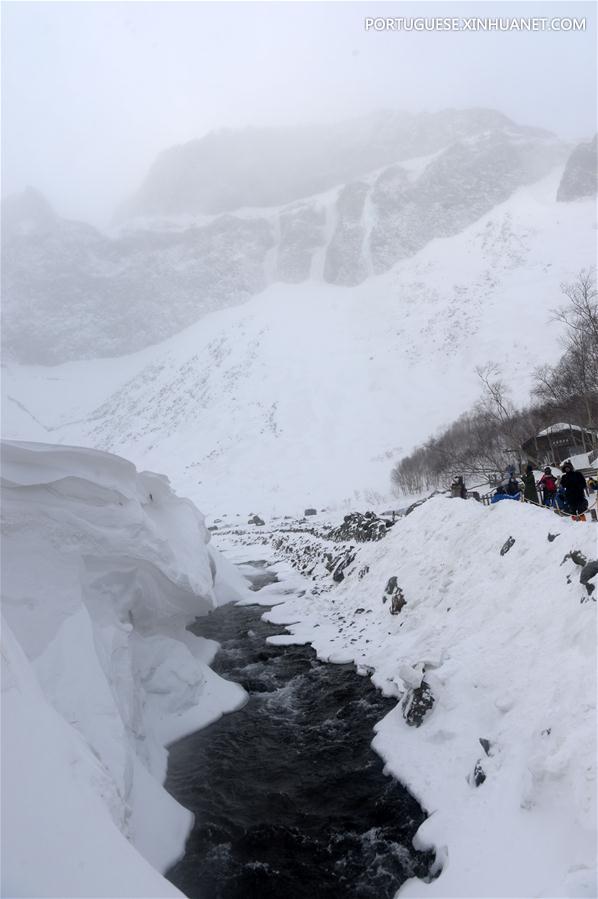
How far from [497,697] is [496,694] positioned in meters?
0.08

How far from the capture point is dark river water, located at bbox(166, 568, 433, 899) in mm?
5664

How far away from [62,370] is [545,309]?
400 feet

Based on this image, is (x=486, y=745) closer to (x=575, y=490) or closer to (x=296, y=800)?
(x=296, y=800)

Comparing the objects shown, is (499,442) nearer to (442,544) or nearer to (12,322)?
(442,544)

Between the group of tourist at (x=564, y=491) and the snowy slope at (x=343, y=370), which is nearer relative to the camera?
the group of tourist at (x=564, y=491)

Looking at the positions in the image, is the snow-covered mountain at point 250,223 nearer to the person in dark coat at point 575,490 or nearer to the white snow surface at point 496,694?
the person in dark coat at point 575,490

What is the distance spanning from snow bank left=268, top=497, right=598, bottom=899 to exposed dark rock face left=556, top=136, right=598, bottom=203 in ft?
340

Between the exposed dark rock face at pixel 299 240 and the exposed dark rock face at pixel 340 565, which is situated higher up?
the exposed dark rock face at pixel 299 240

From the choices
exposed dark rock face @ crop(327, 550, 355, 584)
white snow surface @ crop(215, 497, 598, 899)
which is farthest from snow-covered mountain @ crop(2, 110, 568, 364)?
white snow surface @ crop(215, 497, 598, 899)

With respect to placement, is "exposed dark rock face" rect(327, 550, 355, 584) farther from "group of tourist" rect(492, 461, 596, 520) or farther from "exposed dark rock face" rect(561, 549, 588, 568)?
"exposed dark rock face" rect(561, 549, 588, 568)

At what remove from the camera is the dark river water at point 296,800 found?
5664 mm

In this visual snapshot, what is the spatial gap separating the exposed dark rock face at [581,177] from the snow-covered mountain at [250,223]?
49.6ft

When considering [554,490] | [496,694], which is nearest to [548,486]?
[554,490]

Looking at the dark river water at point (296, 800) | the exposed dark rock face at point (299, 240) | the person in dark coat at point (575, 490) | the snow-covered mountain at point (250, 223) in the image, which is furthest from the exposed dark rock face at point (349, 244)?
the dark river water at point (296, 800)
